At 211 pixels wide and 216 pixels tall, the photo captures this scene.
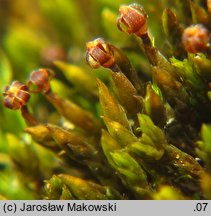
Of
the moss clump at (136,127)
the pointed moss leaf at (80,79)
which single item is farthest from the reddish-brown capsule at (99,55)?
the pointed moss leaf at (80,79)

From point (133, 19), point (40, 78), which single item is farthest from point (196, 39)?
point (40, 78)

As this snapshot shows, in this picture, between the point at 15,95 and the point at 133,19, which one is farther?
the point at 15,95

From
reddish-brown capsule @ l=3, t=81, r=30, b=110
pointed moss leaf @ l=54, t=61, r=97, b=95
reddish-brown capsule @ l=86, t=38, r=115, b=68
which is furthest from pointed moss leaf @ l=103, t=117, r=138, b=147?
pointed moss leaf @ l=54, t=61, r=97, b=95

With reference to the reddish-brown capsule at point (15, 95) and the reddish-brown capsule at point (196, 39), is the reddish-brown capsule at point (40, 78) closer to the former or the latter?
the reddish-brown capsule at point (15, 95)

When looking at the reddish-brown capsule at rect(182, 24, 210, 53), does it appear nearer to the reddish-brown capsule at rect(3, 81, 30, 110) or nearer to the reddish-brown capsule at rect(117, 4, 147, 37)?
the reddish-brown capsule at rect(117, 4, 147, 37)

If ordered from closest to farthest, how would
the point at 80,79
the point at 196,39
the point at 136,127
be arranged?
the point at 196,39 < the point at 136,127 < the point at 80,79

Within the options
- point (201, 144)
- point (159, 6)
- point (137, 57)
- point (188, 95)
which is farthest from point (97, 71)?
point (201, 144)

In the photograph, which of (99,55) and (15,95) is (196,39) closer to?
(99,55)

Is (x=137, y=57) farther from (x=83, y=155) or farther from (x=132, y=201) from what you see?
(x=132, y=201)
